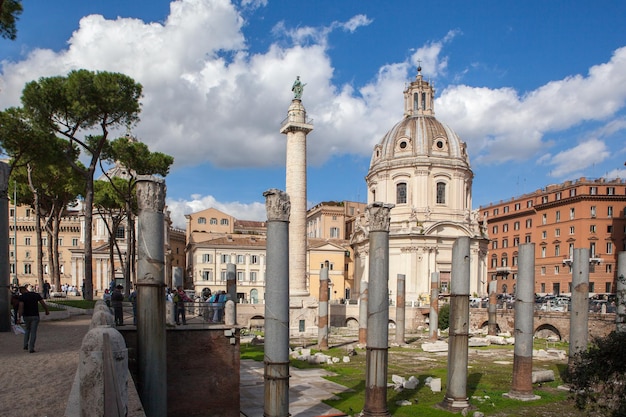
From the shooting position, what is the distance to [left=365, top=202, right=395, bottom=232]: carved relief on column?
12.5 m

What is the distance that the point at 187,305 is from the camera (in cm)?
1404

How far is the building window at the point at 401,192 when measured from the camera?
52.0 metres

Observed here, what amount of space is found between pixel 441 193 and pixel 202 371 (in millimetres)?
40952

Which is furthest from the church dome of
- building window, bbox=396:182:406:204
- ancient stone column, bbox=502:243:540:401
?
ancient stone column, bbox=502:243:540:401

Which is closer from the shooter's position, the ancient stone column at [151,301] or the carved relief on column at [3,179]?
the ancient stone column at [151,301]

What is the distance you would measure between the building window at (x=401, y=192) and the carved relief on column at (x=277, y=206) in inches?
1648

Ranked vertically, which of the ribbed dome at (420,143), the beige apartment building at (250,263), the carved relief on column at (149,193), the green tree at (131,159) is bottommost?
the beige apartment building at (250,263)

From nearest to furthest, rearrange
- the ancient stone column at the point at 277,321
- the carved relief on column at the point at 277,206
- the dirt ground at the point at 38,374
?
the dirt ground at the point at 38,374 → the ancient stone column at the point at 277,321 → the carved relief on column at the point at 277,206

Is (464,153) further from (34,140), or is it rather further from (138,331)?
(138,331)

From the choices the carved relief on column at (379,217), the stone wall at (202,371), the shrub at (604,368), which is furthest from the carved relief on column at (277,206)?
the shrub at (604,368)

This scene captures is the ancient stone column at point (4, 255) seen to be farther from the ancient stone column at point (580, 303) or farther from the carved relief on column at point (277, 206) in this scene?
the ancient stone column at point (580, 303)

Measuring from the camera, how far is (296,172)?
3278 cm

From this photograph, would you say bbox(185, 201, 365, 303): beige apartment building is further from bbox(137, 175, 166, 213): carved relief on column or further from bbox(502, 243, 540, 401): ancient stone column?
bbox(137, 175, 166, 213): carved relief on column

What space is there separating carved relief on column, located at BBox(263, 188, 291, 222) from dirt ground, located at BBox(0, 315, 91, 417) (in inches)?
174
